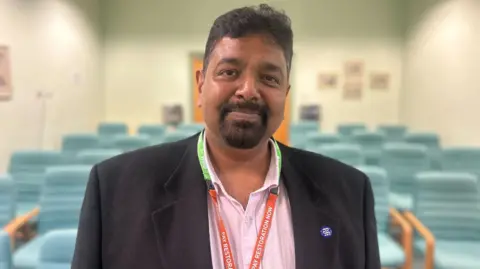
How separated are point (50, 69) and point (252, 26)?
→ 637 centimetres

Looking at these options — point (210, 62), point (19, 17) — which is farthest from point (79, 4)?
point (210, 62)

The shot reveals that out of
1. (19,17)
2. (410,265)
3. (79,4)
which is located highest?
(79,4)

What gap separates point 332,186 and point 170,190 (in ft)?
1.30

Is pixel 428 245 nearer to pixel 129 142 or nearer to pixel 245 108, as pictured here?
pixel 245 108

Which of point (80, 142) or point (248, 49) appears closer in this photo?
point (248, 49)

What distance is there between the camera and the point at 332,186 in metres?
1.13

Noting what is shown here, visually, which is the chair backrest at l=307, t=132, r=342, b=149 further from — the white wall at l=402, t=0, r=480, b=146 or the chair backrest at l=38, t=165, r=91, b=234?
the chair backrest at l=38, t=165, r=91, b=234

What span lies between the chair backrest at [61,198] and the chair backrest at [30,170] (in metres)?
1.01

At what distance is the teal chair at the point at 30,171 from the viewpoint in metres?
4.41

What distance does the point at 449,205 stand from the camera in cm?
342

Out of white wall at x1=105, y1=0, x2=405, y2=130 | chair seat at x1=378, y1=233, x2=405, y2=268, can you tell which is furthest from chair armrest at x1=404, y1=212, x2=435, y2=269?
white wall at x1=105, y1=0, x2=405, y2=130

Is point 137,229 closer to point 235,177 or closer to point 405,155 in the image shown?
point 235,177

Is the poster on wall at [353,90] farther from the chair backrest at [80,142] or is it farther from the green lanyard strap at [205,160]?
the green lanyard strap at [205,160]

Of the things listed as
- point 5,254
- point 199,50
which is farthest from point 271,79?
point 199,50
